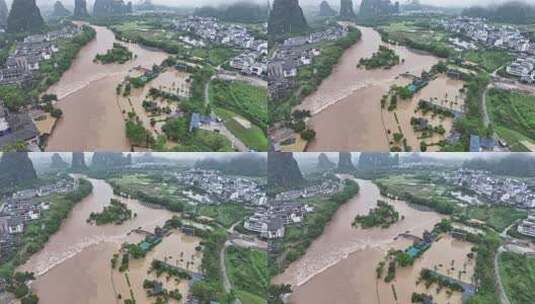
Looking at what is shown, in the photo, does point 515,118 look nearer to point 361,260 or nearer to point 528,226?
point 528,226

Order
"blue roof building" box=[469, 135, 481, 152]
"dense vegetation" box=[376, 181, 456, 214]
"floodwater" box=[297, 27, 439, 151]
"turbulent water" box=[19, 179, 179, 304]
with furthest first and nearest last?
"dense vegetation" box=[376, 181, 456, 214]
"turbulent water" box=[19, 179, 179, 304]
"floodwater" box=[297, 27, 439, 151]
"blue roof building" box=[469, 135, 481, 152]

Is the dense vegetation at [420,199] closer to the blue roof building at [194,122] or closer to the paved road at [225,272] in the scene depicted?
the paved road at [225,272]

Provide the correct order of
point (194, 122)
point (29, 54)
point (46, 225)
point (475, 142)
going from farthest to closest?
1. point (46, 225)
2. point (29, 54)
3. point (194, 122)
4. point (475, 142)

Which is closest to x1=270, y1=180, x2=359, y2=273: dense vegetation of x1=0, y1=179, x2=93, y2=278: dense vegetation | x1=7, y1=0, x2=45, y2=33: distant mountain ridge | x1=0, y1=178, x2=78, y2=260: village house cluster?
x1=0, y1=179, x2=93, y2=278: dense vegetation

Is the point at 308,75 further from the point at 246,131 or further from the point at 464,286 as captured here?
the point at 464,286

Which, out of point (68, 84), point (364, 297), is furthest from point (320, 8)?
point (364, 297)

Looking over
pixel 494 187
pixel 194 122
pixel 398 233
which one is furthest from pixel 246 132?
→ pixel 494 187

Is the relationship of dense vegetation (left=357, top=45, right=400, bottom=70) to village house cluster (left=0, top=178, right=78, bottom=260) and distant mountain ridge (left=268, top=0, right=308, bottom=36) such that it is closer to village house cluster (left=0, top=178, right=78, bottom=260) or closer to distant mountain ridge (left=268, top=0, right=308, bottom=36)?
distant mountain ridge (left=268, top=0, right=308, bottom=36)
